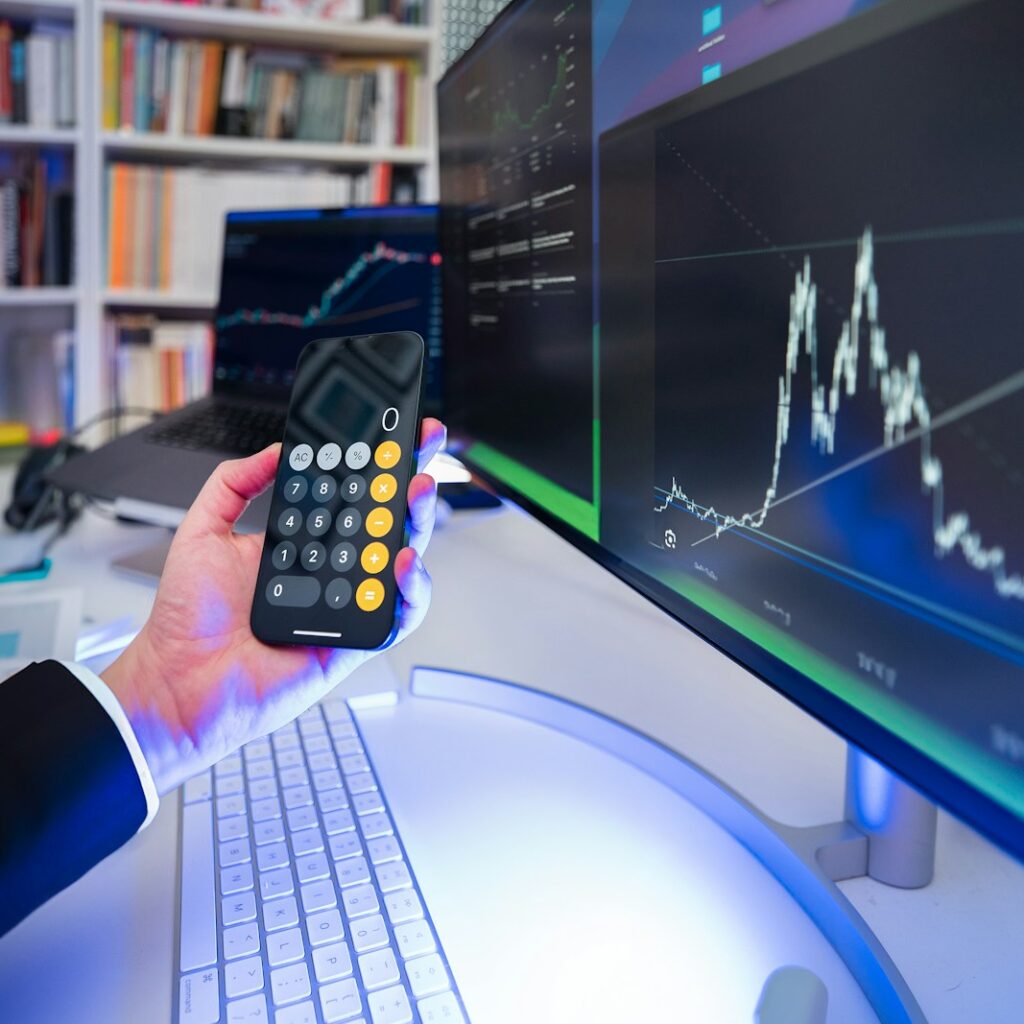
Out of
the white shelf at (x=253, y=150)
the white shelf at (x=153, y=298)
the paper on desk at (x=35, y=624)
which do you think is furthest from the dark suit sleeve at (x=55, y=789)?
the white shelf at (x=253, y=150)

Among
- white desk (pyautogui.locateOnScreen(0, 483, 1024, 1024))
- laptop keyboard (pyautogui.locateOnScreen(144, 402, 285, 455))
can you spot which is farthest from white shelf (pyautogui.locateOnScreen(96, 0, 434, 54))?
white desk (pyautogui.locateOnScreen(0, 483, 1024, 1024))

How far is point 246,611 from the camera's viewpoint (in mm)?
461

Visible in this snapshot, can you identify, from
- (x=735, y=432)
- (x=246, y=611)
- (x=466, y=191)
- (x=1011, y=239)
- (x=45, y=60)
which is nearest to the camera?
(x=1011, y=239)

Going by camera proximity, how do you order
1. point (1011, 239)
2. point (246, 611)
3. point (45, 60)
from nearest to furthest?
point (1011, 239) → point (246, 611) → point (45, 60)

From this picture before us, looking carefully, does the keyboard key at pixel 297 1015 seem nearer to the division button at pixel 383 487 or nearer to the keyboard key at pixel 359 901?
the keyboard key at pixel 359 901

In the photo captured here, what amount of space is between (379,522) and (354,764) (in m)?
0.14

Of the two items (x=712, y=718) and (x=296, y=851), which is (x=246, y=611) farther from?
(x=712, y=718)

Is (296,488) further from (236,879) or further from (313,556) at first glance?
(236,879)

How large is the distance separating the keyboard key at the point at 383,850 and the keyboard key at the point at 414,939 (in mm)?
45

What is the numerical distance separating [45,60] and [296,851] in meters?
1.79

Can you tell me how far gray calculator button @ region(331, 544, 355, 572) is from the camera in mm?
440

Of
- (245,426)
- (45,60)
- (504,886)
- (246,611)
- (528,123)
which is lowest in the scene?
(504,886)

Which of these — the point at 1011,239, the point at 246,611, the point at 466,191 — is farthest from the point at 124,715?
the point at 466,191

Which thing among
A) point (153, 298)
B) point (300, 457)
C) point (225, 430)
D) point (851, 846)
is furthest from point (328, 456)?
point (153, 298)
